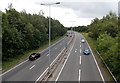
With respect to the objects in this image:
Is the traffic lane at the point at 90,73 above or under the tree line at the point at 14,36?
under

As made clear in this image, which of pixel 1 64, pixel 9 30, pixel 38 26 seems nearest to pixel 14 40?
pixel 9 30

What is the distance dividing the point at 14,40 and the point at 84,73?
53.6ft

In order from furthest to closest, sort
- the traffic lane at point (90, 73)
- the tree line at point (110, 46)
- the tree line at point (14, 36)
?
the tree line at point (14, 36) < the traffic lane at point (90, 73) < the tree line at point (110, 46)

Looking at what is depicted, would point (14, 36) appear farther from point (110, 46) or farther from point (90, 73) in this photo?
point (110, 46)

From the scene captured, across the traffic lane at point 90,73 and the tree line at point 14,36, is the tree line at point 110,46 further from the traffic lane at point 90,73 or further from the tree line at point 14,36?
the tree line at point 14,36

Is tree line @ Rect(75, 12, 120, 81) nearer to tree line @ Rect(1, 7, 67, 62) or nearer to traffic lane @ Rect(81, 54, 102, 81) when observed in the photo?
traffic lane @ Rect(81, 54, 102, 81)

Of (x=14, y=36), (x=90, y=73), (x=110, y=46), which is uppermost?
(x=14, y=36)

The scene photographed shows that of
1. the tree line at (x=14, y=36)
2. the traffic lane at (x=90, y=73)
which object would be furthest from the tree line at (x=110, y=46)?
the tree line at (x=14, y=36)

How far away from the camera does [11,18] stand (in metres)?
47.5

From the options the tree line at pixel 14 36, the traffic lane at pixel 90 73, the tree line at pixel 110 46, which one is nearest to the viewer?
the tree line at pixel 110 46

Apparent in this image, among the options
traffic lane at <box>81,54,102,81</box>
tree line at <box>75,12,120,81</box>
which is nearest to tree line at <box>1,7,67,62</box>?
traffic lane at <box>81,54,102,81</box>

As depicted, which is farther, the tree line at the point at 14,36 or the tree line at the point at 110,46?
the tree line at the point at 14,36

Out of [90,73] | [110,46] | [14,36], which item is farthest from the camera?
[14,36]

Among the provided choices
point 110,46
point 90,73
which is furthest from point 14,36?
point 110,46
